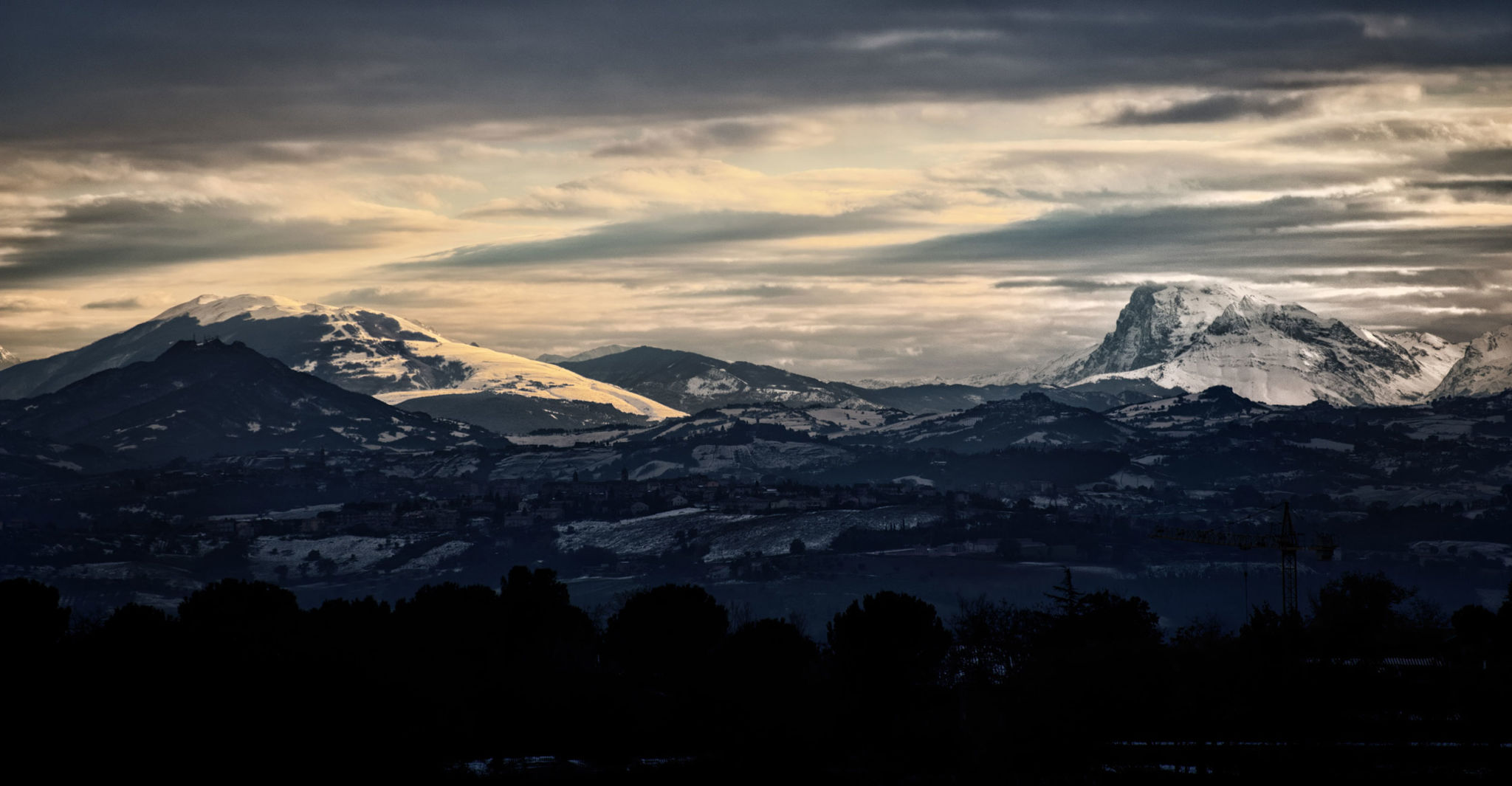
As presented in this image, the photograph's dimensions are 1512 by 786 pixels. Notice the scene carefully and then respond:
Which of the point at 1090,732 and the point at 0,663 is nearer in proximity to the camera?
the point at 1090,732

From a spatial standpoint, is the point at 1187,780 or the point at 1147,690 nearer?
the point at 1187,780

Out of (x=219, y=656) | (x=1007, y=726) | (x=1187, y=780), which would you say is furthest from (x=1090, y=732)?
(x=219, y=656)

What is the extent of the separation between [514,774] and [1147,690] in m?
65.6

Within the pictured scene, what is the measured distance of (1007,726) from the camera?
18500cm

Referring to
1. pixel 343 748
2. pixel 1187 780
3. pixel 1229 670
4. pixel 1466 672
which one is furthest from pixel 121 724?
pixel 1466 672

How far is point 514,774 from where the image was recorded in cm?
18212

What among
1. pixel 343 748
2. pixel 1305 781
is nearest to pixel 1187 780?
pixel 1305 781

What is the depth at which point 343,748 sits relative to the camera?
182 meters

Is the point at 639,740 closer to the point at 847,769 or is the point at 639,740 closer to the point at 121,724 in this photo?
the point at 847,769

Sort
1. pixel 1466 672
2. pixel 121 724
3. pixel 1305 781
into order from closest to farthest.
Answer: pixel 1305 781 → pixel 121 724 → pixel 1466 672

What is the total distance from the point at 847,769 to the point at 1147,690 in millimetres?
32306

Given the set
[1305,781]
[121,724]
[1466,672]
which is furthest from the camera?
[1466,672]

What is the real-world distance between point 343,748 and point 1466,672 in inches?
4600

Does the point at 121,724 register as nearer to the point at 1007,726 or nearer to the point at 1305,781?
the point at 1007,726
